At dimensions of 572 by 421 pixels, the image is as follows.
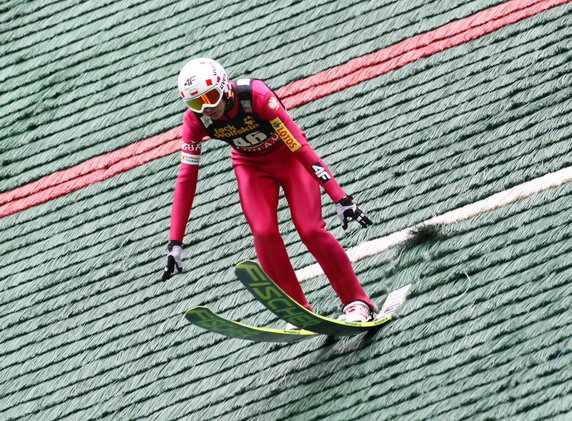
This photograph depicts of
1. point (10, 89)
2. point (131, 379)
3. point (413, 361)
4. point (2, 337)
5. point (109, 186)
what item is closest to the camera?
point (413, 361)

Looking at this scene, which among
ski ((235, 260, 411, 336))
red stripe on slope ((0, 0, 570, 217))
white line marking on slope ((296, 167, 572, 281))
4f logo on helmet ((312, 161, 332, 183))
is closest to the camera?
ski ((235, 260, 411, 336))

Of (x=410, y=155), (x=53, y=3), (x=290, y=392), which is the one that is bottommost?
(x=290, y=392)

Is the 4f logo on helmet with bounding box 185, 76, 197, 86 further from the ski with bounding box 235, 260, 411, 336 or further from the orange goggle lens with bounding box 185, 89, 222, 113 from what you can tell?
the ski with bounding box 235, 260, 411, 336

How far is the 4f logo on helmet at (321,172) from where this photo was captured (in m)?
6.59

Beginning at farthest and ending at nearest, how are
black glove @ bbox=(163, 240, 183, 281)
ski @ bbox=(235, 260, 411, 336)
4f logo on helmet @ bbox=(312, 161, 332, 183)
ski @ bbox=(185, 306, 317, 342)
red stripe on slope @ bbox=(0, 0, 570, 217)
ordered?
red stripe on slope @ bbox=(0, 0, 570, 217), black glove @ bbox=(163, 240, 183, 281), 4f logo on helmet @ bbox=(312, 161, 332, 183), ski @ bbox=(185, 306, 317, 342), ski @ bbox=(235, 260, 411, 336)

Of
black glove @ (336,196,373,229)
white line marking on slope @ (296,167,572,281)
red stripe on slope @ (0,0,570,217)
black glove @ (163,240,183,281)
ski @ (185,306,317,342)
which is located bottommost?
white line marking on slope @ (296,167,572,281)

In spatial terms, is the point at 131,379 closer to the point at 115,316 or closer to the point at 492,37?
the point at 115,316

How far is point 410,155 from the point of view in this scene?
7812 millimetres

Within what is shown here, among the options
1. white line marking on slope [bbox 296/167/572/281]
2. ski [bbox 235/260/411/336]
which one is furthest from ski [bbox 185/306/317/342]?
white line marking on slope [bbox 296/167/572/281]

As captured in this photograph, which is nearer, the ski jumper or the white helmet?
the white helmet

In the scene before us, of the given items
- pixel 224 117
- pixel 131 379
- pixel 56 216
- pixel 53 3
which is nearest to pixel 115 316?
pixel 131 379

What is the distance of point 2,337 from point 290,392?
7.89 feet

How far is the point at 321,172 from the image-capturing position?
6617 millimetres

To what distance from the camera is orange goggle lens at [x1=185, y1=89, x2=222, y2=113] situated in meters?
6.52
